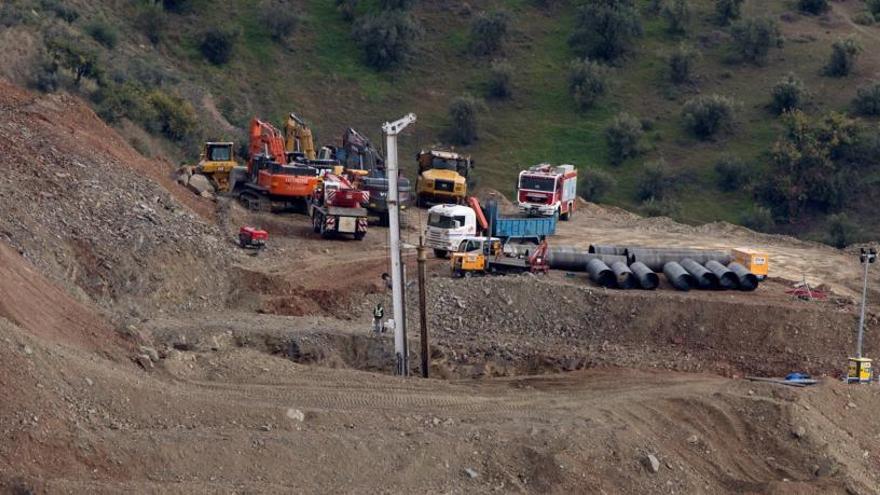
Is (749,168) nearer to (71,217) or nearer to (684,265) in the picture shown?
(684,265)

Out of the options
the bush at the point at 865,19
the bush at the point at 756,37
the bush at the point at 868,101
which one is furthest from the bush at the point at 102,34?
the bush at the point at 865,19

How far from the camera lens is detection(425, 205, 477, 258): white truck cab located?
41.9 m

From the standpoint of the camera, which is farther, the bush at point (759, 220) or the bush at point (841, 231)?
the bush at point (759, 220)

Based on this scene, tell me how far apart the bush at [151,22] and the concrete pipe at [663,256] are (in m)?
35.8

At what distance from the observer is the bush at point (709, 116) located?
6725cm

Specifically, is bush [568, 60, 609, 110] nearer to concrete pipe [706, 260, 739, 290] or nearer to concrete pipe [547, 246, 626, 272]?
concrete pipe [547, 246, 626, 272]

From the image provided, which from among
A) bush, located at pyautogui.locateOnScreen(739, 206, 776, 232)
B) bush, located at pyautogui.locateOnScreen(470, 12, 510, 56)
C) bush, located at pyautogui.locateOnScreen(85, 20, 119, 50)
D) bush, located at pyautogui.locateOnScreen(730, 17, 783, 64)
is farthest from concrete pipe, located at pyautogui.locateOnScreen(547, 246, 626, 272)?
bush, located at pyautogui.locateOnScreen(470, 12, 510, 56)

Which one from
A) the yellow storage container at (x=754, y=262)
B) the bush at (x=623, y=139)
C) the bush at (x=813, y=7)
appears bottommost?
the bush at (x=623, y=139)

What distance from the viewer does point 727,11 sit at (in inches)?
3044

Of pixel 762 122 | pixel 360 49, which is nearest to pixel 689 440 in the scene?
pixel 762 122

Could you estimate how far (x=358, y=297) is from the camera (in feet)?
121

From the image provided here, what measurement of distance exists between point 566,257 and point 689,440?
1373 cm

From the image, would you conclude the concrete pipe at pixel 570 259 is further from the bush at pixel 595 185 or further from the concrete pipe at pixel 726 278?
the bush at pixel 595 185

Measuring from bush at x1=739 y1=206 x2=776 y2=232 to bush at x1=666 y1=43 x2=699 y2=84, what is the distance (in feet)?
43.2
